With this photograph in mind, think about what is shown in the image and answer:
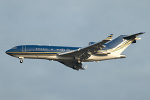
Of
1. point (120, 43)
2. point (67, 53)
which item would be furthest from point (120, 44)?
point (67, 53)

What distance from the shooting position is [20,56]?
49062 mm

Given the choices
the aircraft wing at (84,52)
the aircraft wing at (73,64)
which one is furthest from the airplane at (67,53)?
the aircraft wing at (73,64)

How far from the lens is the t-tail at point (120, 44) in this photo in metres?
50.6

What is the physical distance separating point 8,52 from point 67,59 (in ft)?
27.8

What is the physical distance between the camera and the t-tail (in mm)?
50562

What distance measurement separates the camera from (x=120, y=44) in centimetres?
5134

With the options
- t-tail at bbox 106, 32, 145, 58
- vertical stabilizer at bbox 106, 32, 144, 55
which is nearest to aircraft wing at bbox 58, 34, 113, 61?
t-tail at bbox 106, 32, 145, 58

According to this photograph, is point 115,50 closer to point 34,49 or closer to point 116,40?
point 116,40

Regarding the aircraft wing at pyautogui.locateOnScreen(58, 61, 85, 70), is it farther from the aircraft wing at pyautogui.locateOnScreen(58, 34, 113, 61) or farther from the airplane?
the aircraft wing at pyautogui.locateOnScreen(58, 34, 113, 61)

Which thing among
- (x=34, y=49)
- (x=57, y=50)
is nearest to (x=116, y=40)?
(x=57, y=50)

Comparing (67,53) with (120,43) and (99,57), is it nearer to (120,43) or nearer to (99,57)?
(99,57)

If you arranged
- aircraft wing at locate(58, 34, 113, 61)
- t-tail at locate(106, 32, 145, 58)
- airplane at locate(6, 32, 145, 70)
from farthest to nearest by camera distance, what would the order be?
t-tail at locate(106, 32, 145, 58)
airplane at locate(6, 32, 145, 70)
aircraft wing at locate(58, 34, 113, 61)

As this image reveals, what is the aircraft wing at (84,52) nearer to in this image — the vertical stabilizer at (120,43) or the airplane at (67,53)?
the airplane at (67,53)

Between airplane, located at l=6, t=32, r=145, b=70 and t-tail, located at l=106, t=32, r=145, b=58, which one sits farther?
t-tail, located at l=106, t=32, r=145, b=58
